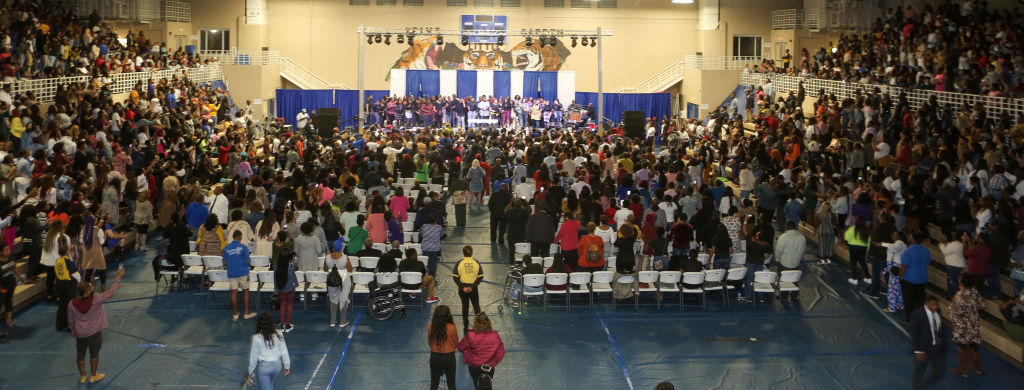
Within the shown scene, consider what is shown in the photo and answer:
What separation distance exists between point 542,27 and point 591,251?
27326mm

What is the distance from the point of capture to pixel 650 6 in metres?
39.8

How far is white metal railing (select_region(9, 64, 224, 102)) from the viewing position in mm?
21203

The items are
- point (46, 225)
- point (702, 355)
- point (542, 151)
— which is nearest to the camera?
point (702, 355)

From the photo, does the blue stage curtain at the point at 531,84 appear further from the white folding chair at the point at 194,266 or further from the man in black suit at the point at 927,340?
the man in black suit at the point at 927,340

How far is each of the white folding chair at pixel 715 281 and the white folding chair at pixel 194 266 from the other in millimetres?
7189

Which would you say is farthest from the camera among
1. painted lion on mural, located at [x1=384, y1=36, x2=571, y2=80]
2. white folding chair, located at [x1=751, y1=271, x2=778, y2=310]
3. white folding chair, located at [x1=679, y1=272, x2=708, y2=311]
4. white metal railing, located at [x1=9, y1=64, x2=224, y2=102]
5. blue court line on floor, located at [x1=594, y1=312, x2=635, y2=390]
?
painted lion on mural, located at [x1=384, y1=36, x2=571, y2=80]

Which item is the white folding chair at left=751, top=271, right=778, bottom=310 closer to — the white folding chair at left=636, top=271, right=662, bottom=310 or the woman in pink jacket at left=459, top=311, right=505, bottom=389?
the white folding chair at left=636, top=271, right=662, bottom=310

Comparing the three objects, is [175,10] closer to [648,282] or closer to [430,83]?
[430,83]

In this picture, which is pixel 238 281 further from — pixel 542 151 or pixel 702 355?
pixel 542 151

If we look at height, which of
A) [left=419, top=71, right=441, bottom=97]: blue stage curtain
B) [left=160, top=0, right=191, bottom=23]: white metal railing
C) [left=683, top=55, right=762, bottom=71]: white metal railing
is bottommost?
[left=419, top=71, right=441, bottom=97]: blue stage curtain

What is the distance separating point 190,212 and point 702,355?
857 centimetres

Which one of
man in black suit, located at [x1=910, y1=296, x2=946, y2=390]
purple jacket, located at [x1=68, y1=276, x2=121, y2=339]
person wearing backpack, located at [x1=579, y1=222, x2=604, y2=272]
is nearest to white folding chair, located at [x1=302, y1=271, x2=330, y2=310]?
purple jacket, located at [x1=68, y1=276, x2=121, y2=339]

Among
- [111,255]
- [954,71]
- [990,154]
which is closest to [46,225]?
[111,255]

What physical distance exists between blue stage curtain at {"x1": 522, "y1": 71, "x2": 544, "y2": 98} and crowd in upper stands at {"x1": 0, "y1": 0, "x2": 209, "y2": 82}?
541 inches
